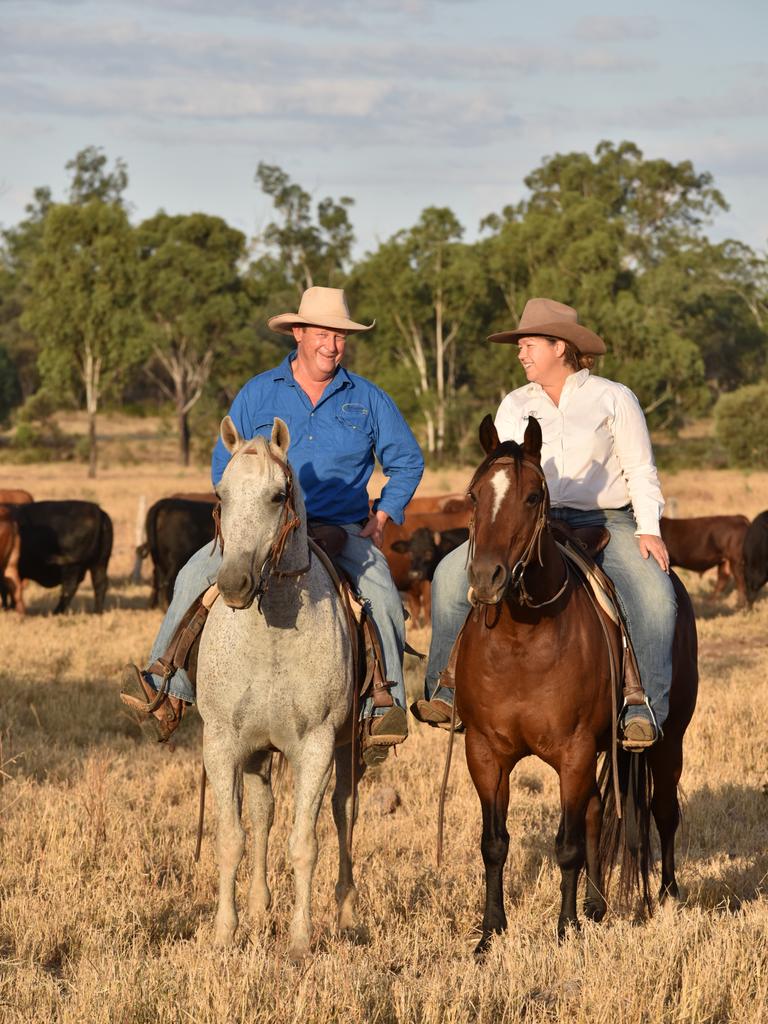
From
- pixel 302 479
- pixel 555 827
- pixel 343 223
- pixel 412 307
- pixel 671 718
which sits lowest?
pixel 555 827

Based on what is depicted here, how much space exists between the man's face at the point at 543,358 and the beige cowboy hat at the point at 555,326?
0.13ft

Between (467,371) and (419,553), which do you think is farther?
(467,371)

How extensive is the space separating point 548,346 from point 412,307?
1956 inches

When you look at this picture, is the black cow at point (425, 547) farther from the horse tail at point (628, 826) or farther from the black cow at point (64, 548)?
the horse tail at point (628, 826)

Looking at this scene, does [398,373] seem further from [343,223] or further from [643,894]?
[643,894]

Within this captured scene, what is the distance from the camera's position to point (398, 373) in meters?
55.8

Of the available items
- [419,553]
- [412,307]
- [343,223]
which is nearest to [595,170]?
[343,223]

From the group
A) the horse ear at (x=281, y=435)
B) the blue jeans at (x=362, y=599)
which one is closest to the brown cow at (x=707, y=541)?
the blue jeans at (x=362, y=599)

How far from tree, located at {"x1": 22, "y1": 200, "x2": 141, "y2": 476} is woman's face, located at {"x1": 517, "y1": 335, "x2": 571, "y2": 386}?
48283 mm

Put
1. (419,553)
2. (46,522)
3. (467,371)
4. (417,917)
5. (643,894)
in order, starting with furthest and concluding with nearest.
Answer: (467,371) → (46,522) → (419,553) → (643,894) → (417,917)

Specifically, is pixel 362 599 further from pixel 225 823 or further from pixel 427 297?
pixel 427 297

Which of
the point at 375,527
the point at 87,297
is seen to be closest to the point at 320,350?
the point at 375,527

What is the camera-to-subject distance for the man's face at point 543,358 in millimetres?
6297

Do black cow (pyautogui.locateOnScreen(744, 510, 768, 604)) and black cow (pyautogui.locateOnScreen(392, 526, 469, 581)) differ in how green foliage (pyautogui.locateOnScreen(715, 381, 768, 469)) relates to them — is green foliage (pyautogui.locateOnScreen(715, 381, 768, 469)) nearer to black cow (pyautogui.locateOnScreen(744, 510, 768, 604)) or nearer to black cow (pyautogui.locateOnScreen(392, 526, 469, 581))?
black cow (pyautogui.locateOnScreen(744, 510, 768, 604))
